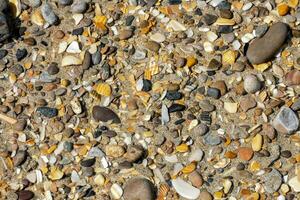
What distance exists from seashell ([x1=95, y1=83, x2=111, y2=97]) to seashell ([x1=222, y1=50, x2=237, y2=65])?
0.33 metres

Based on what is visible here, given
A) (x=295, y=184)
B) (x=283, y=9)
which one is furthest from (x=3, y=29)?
(x=295, y=184)

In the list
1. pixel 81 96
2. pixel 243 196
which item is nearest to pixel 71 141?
pixel 81 96

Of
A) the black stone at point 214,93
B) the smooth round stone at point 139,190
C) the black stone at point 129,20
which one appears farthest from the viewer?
the black stone at point 129,20

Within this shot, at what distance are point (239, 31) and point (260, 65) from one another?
0.13 metres

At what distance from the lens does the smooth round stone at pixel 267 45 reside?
1.84 m

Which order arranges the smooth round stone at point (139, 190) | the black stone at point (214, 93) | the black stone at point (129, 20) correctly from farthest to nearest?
the black stone at point (129, 20) < the black stone at point (214, 93) < the smooth round stone at point (139, 190)

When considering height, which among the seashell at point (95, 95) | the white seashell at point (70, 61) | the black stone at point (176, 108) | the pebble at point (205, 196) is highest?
the white seashell at point (70, 61)

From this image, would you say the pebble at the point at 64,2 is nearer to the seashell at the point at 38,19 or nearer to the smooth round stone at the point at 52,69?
the seashell at the point at 38,19

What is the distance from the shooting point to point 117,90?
1867mm

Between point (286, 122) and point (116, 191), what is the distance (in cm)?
49

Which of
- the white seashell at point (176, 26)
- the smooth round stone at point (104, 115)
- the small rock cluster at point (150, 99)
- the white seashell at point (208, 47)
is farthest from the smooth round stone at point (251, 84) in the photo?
the smooth round stone at point (104, 115)

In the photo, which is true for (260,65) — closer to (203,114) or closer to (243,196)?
(203,114)

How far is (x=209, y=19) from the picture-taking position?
1927mm

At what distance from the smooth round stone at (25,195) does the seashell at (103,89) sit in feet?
1.10
